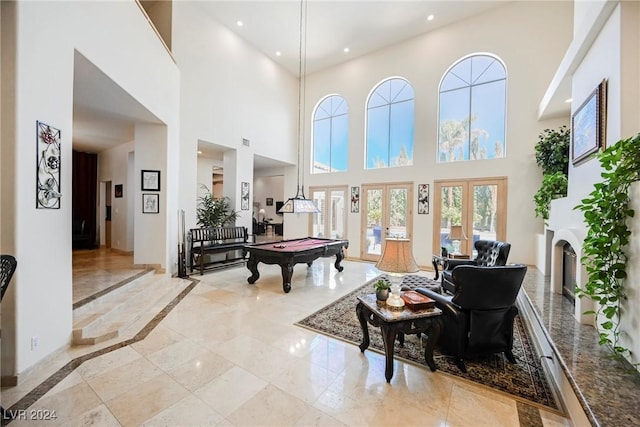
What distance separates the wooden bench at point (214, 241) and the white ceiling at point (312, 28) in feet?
8.24

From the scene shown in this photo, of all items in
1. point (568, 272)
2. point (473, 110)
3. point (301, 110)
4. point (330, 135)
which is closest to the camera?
point (568, 272)

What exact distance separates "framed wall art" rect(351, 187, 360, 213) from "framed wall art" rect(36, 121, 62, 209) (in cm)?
647

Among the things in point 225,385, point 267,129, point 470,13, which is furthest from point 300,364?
point 470,13

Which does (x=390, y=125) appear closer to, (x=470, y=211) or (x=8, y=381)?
(x=470, y=211)

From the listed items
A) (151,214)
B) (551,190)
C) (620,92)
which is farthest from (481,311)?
(151,214)

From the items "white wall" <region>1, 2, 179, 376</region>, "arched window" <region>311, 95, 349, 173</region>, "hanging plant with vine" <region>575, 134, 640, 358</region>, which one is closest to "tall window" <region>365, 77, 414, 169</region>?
"arched window" <region>311, 95, 349, 173</region>

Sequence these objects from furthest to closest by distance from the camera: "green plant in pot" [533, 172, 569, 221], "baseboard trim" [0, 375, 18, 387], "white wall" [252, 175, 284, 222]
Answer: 1. "white wall" [252, 175, 284, 222]
2. "green plant in pot" [533, 172, 569, 221]
3. "baseboard trim" [0, 375, 18, 387]

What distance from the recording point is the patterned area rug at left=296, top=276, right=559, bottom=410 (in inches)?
84.1

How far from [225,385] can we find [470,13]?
855cm

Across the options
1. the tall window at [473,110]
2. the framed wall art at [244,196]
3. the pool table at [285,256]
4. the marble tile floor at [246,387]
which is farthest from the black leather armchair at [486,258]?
the framed wall art at [244,196]

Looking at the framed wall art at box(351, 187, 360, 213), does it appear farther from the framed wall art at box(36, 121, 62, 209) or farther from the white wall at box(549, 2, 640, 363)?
the framed wall art at box(36, 121, 62, 209)

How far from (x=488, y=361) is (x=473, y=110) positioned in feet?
19.3

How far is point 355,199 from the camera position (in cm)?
795

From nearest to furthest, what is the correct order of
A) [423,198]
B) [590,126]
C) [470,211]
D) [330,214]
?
[590,126] → [470,211] → [423,198] → [330,214]
